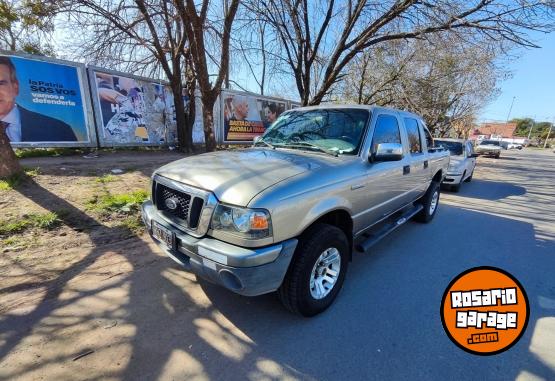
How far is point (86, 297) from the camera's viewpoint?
113 inches

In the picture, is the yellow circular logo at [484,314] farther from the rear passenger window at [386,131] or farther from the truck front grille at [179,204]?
the truck front grille at [179,204]

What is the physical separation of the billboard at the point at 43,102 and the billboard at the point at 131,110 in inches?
19.4

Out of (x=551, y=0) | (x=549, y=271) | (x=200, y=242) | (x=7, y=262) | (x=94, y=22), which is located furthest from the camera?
(x=94, y=22)

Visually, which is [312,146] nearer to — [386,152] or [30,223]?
[386,152]

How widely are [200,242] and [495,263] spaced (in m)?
4.17

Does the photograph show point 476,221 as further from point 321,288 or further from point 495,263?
point 321,288

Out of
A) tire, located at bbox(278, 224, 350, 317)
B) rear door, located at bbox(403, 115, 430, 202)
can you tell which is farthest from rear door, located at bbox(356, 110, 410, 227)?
tire, located at bbox(278, 224, 350, 317)

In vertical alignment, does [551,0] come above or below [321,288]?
above

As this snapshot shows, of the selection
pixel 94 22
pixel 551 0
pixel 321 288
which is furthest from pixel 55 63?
pixel 551 0

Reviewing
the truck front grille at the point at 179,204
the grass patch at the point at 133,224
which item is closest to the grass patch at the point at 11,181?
the grass patch at the point at 133,224

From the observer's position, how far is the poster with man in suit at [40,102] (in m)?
8.43

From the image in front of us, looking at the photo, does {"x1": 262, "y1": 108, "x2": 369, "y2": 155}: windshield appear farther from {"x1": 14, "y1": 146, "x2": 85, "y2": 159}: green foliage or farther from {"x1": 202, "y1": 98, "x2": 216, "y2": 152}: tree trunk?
{"x1": 14, "y1": 146, "x2": 85, "y2": 159}: green foliage

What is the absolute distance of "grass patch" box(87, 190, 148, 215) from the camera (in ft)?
16.2

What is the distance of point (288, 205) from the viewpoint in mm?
2297
